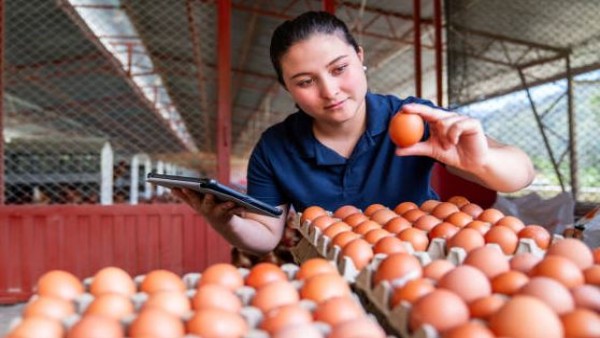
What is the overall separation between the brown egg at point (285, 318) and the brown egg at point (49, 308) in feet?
1.17

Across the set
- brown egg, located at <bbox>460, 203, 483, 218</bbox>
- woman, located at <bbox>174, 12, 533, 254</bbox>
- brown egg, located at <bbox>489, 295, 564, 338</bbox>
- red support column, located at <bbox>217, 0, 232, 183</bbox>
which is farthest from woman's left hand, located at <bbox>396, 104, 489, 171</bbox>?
red support column, located at <bbox>217, 0, 232, 183</bbox>

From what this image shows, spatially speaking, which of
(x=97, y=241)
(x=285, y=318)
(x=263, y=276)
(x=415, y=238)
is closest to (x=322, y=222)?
(x=415, y=238)

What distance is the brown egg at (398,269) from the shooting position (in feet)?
3.31

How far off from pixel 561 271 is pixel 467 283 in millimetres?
175

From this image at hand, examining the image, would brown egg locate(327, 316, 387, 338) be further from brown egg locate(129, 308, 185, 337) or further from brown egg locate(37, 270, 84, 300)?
brown egg locate(37, 270, 84, 300)

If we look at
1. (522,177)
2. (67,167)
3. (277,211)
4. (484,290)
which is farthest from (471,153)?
(67,167)

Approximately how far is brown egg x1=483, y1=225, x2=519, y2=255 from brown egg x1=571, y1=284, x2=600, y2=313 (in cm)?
40

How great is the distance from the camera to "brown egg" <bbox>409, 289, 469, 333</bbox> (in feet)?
2.60

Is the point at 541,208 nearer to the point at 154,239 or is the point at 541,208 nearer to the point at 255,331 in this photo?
the point at 154,239

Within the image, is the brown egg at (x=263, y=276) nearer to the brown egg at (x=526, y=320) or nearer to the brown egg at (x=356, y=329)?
the brown egg at (x=356, y=329)

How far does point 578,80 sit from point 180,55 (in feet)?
25.4

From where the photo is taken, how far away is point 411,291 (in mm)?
911

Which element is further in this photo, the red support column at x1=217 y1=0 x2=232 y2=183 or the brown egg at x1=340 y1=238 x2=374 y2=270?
the red support column at x1=217 y1=0 x2=232 y2=183

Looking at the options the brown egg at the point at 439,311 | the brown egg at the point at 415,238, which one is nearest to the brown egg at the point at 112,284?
the brown egg at the point at 439,311
